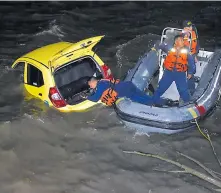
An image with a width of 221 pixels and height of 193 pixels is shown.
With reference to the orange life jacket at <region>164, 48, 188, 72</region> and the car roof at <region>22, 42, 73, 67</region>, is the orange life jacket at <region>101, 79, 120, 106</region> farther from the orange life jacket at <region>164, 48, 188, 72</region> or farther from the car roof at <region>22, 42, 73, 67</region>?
the car roof at <region>22, 42, 73, 67</region>

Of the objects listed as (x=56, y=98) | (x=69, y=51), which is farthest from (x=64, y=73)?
(x=56, y=98)

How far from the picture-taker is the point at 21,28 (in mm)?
14875

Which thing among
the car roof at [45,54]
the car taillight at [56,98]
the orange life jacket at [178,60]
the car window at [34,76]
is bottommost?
the car taillight at [56,98]

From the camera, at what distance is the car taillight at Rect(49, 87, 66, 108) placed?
884 cm

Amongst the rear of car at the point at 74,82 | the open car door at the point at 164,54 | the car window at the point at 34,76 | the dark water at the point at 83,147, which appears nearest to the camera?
the dark water at the point at 83,147

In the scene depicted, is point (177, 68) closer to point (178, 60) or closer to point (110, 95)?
point (178, 60)

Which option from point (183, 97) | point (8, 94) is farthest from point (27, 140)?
point (183, 97)

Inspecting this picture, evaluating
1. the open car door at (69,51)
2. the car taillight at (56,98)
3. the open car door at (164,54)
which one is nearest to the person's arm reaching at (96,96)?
the car taillight at (56,98)

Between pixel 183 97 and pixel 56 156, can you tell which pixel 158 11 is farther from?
pixel 56 156

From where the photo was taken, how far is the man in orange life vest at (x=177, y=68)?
8.83 m

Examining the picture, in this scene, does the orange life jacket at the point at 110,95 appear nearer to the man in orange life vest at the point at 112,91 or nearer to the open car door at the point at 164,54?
the man in orange life vest at the point at 112,91

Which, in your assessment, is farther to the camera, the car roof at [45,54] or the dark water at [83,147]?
the car roof at [45,54]

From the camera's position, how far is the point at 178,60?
8820 mm

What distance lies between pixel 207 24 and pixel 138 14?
8.45ft
